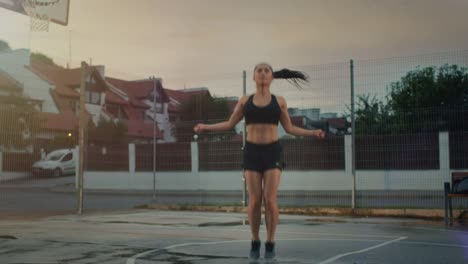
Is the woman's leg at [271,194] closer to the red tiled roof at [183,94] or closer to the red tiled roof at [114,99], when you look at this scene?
the red tiled roof at [183,94]

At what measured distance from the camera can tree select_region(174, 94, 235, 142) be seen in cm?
1650

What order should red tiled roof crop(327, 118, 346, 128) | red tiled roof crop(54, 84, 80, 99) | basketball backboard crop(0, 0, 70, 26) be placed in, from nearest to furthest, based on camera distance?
basketball backboard crop(0, 0, 70, 26), red tiled roof crop(327, 118, 346, 128), red tiled roof crop(54, 84, 80, 99)

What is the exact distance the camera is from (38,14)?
46.0 ft

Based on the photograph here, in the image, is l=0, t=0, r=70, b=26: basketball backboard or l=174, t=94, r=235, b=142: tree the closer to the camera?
l=0, t=0, r=70, b=26: basketball backboard

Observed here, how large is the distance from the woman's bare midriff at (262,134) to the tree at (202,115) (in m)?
10.2

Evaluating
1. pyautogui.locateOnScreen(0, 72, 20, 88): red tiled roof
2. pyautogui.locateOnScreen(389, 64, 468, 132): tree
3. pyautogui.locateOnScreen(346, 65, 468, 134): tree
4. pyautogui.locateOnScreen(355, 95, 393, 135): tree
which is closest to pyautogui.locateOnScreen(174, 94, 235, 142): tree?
pyautogui.locateOnScreen(355, 95, 393, 135): tree

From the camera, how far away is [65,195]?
23641mm

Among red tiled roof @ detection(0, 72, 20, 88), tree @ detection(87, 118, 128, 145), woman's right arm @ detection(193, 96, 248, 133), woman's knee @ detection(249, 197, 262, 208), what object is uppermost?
red tiled roof @ detection(0, 72, 20, 88)

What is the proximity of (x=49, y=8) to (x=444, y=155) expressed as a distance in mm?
10869

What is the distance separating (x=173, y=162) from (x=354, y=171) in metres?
7.52

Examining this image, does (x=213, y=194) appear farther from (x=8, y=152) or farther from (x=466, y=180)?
(x=466, y=180)

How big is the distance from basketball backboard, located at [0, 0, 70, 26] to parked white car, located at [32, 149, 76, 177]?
210 inches

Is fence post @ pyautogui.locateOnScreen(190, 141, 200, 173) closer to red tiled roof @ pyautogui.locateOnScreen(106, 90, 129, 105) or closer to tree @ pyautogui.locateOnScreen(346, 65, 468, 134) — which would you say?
tree @ pyautogui.locateOnScreen(346, 65, 468, 134)

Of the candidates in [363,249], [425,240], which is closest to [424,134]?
[425,240]
